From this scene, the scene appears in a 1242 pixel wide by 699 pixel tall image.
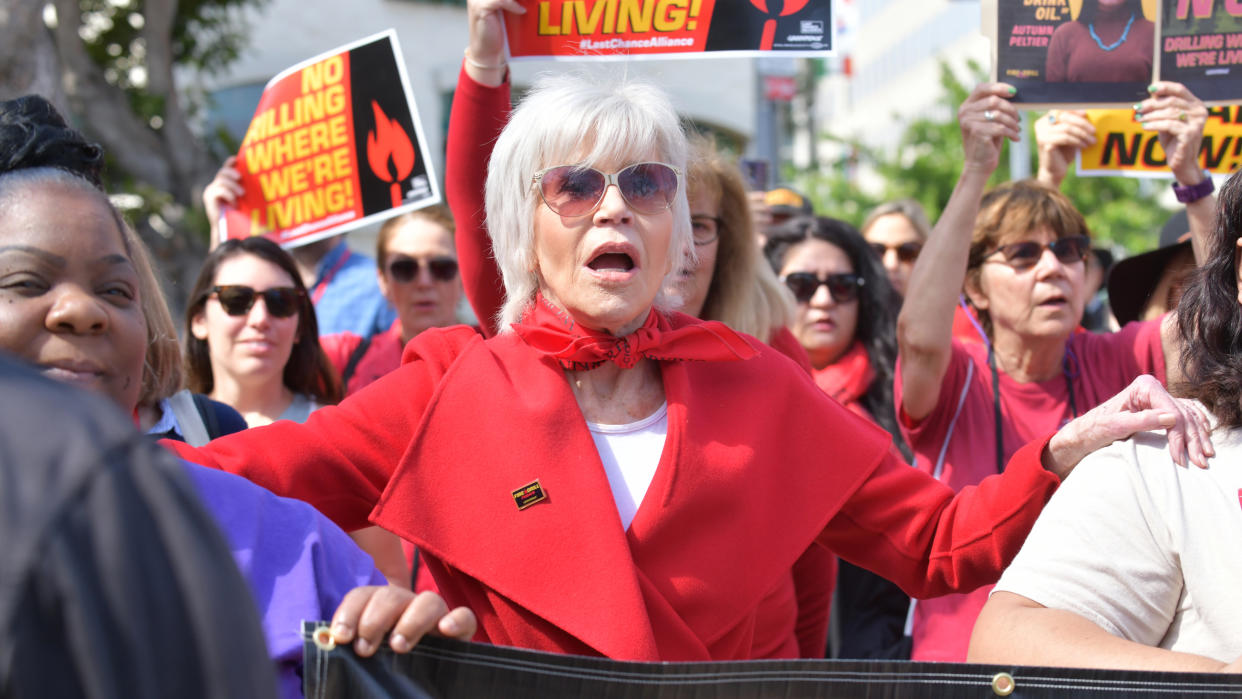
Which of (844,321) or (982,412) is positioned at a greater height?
(844,321)

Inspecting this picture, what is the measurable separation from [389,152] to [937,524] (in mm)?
2648

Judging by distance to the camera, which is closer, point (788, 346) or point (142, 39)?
point (788, 346)

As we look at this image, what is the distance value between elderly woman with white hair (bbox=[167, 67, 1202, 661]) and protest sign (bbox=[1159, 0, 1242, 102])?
1.96 metres

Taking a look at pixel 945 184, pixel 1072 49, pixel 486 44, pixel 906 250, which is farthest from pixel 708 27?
pixel 945 184

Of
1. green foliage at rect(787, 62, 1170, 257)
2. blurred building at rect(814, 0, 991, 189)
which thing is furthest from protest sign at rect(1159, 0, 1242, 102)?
blurred building at rect(814, 0, 991, 189)

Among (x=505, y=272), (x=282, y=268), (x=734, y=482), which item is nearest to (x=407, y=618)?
(x=734, y=482)

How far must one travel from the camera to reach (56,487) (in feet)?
2.53

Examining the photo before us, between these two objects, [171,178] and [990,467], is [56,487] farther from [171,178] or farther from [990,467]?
[171,178]

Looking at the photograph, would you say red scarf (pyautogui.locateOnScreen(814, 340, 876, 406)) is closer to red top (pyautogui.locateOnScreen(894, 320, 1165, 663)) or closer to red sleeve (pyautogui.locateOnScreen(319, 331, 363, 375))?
red top (pyautogui.locateOnScreen(894, 320, 1165, 663))

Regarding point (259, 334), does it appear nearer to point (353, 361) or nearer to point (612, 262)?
point (353, 361)

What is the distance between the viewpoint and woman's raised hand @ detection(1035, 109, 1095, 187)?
427 centimetres

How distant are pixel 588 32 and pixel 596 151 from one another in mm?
1096

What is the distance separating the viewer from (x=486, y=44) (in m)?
2.96

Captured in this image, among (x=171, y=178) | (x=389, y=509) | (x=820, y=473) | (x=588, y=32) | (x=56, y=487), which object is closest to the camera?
(x=56, y=487)
